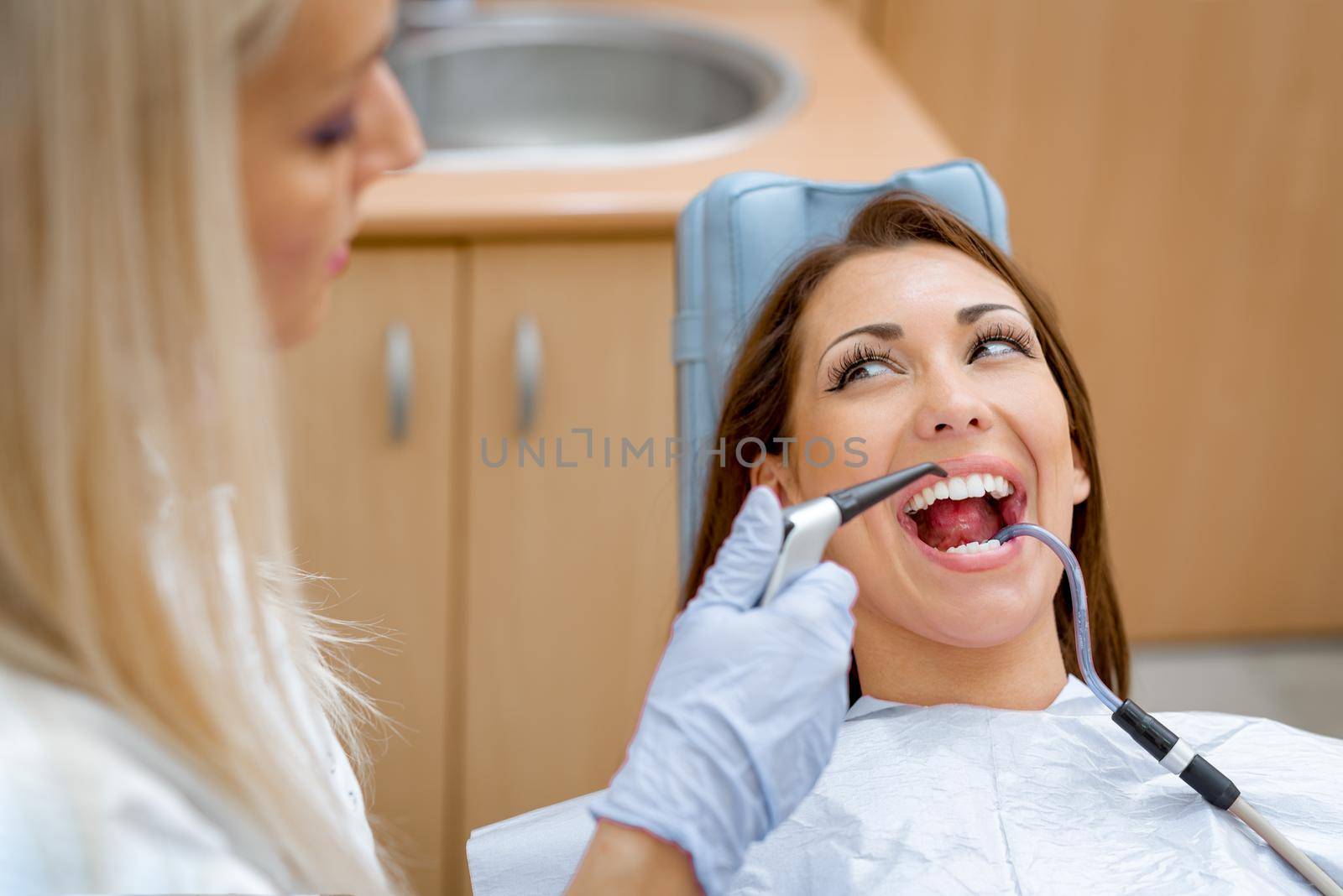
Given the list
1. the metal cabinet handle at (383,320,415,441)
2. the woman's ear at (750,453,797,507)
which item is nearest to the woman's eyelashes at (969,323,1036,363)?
the woman's ear at (750,453,797,507)

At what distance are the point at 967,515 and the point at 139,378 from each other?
870 millimetres

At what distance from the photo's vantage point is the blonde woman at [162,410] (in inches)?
22.4

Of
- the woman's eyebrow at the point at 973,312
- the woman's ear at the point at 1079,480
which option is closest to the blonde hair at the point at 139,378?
the woman's eyebrow at the point at 973,312

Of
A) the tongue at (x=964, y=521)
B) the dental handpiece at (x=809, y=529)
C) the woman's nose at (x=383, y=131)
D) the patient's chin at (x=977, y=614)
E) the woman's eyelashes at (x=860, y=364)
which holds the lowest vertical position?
the patient's chin at (x=977, y=614)

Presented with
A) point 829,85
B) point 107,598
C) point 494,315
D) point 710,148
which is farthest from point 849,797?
point 829,85

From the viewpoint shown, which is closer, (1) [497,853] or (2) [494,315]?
(1) [497,853]

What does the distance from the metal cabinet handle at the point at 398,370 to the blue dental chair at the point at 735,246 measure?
39 centimetres

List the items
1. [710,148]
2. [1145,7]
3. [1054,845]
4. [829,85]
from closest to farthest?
1. [1054,845]
2. [710,148]
3. [829,85]
4. [1145,7]

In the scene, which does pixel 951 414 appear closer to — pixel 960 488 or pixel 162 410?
pixel 960 488

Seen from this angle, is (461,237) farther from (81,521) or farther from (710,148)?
(81,521)

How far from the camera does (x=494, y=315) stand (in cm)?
168

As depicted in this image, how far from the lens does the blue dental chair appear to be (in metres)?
1.42

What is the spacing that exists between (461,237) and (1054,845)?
1.02m

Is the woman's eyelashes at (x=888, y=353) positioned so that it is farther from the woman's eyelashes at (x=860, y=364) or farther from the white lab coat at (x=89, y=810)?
the white lab coat at (x=89, y=810)
